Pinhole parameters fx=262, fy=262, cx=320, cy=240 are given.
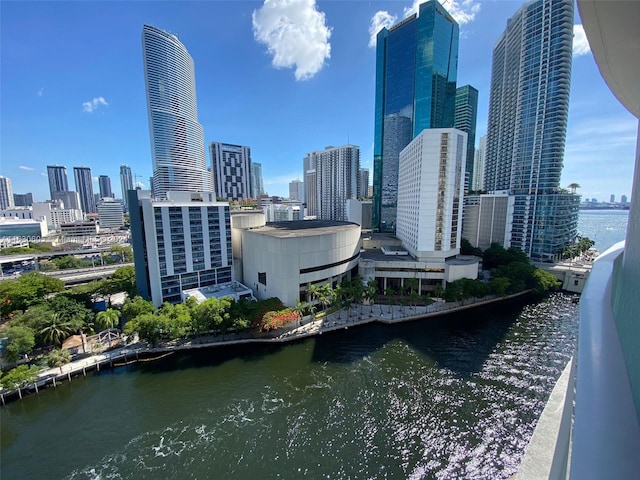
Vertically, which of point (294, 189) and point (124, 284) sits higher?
point (294, 189)

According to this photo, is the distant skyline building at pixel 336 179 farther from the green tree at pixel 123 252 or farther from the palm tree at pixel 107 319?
the palm tree at pixel 107 319

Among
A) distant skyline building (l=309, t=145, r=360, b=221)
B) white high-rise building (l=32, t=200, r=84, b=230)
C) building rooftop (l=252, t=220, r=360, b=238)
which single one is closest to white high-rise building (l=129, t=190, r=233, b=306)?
building rooftop (l=252, t=220, r=360, b=238)

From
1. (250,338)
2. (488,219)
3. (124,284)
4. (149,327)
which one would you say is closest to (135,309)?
(149,327)

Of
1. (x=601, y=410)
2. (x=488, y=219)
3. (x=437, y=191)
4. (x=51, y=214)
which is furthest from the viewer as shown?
(x=51, y=214)

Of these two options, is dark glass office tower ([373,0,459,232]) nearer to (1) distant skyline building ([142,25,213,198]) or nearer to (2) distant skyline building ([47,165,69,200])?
(1) distant skyline building ([142,25,213,198])

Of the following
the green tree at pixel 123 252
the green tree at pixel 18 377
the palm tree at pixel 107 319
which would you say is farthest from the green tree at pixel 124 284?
the green tree at pixel 123 252

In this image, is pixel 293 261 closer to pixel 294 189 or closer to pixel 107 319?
pixel 107 319

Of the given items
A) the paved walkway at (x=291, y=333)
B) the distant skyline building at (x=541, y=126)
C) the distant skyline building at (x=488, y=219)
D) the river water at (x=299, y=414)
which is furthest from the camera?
the distant skyline building at (x=488, y=219)
